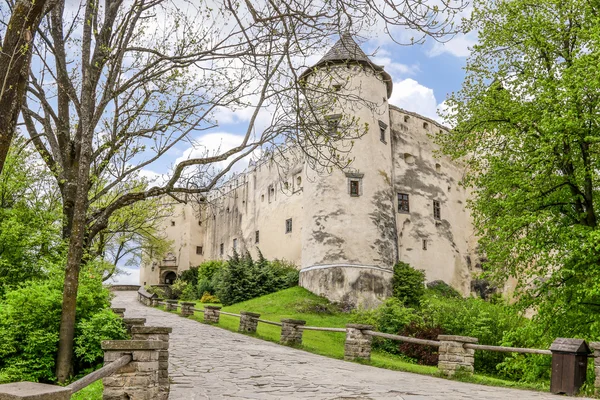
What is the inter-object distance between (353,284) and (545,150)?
15714 millimetres

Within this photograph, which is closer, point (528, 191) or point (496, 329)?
point (528, 191)

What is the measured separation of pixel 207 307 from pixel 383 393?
14309mm

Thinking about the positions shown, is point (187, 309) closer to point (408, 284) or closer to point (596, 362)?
point (408, 284)

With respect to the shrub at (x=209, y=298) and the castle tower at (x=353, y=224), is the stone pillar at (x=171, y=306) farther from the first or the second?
the castle tower at (x=353, y=224)

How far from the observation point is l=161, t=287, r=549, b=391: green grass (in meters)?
17.4

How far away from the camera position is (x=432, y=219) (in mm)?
35094

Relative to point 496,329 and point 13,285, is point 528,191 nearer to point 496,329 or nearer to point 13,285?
point 496,329

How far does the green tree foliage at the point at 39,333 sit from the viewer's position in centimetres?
948

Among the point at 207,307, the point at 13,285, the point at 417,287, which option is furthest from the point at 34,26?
the point at 417,287

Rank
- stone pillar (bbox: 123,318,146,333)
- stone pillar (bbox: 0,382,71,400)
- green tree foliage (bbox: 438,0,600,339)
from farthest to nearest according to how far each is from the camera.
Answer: green tree foliage (bbox: 438,0,600,339) < stone pillar (bbox: 123,318,146,333) < stone pillar (bbox: 0,382,71,400)

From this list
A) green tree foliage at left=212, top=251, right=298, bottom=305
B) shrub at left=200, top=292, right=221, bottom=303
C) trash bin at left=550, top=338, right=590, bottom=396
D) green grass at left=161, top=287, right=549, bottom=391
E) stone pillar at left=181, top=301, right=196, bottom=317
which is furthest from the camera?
shrub at left=200, top=292, right=221, bottom=303

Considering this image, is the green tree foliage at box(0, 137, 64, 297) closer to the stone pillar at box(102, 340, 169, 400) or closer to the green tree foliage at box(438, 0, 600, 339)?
the stone pillar at box(102, 340, 169, 400)

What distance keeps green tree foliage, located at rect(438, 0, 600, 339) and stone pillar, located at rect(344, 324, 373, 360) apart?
4.38m

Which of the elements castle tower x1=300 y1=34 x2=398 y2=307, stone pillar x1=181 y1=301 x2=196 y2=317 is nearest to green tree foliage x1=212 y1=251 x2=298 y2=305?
castle tower x1=300 y1=34 x2=398 y2=307
